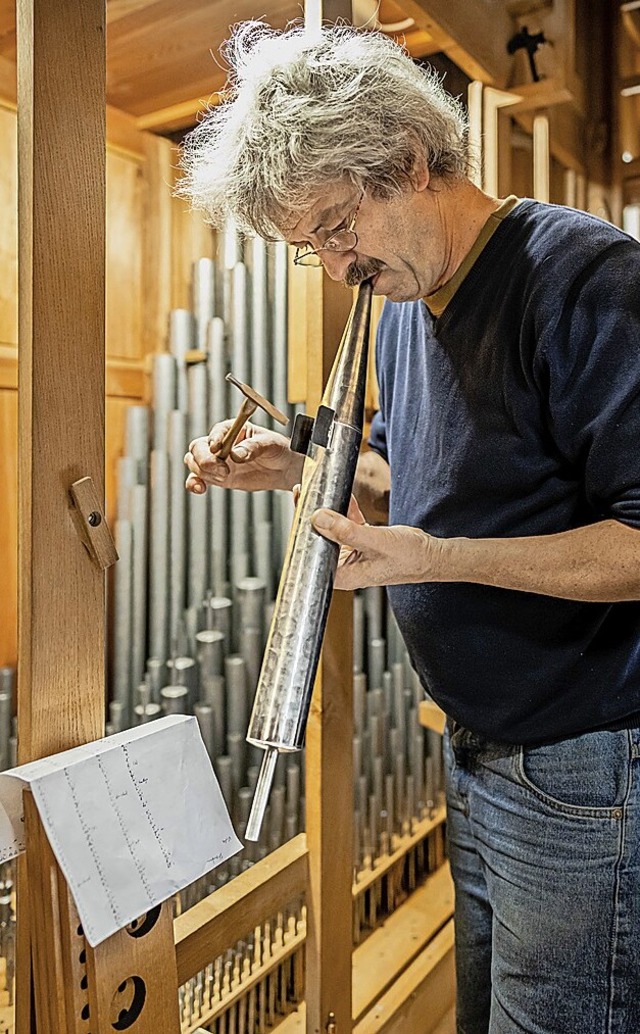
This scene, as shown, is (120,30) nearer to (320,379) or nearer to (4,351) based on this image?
(4,351)

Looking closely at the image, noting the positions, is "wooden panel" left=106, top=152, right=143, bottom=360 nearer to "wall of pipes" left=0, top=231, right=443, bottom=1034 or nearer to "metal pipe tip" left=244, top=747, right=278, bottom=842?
"wall of pipes" left=0, top=231, right=443, bottom=1034

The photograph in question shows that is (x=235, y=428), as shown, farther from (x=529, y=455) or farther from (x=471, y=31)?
(x=471, y=31)

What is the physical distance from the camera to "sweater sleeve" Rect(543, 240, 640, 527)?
848 millimetres

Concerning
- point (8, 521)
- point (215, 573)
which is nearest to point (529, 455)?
point (215, 573)

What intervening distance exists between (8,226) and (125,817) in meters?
1.06

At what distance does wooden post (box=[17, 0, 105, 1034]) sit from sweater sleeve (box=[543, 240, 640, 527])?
452 mm

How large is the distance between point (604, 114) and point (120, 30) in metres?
1.27

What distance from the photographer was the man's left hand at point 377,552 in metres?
0.80

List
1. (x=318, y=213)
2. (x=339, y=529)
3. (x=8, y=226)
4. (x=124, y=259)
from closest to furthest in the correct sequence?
(x=339, y=529), (x=318, y=213), (x=8, y=226), (x=124, y=259)

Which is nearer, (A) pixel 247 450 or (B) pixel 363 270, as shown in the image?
(B) pixel 363 270

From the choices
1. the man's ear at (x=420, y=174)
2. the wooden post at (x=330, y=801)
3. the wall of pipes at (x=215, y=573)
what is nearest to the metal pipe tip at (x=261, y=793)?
the wooden post at (x=330, y=801)

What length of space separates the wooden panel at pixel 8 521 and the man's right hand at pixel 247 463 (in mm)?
560

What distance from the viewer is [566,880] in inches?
38.2

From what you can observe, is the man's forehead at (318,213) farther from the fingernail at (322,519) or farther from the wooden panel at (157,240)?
the wooden panel at (157,240)
